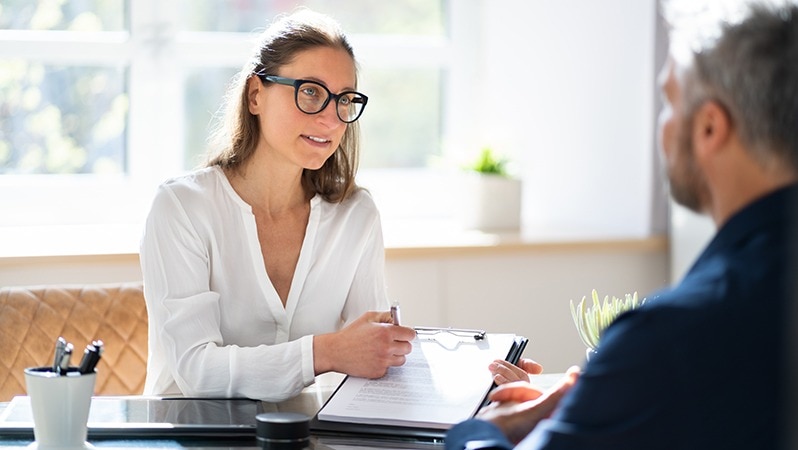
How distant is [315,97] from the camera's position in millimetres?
2164

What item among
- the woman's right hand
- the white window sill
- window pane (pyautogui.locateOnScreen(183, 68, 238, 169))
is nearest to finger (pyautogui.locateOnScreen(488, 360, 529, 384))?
the woman's right hand

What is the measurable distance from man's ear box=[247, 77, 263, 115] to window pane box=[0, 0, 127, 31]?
141 centimetres

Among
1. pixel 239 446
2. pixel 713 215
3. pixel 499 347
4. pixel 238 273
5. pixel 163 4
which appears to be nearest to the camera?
pixel 713 215

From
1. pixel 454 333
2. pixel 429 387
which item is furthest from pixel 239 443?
pixel 454 333

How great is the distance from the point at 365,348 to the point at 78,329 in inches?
27.5

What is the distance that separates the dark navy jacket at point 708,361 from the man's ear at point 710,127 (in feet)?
0.24

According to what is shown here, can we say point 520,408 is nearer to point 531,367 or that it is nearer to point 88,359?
point 531,367

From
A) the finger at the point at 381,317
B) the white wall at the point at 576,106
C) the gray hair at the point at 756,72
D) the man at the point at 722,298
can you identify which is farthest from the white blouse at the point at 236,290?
the white wall at the point at 576,106

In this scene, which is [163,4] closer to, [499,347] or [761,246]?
[499,347]

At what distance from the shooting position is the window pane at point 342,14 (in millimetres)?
3584

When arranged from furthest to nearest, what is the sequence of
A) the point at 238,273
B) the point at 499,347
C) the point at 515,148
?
the point at 515,148 → the point at 238,273 → the point at 499,347

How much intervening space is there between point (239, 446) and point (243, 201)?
792mm

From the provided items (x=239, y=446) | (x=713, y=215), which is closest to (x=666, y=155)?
(x=713, y=215)

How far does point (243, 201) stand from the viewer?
7.21ft
